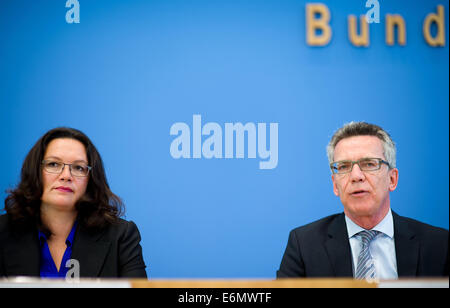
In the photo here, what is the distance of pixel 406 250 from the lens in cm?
164

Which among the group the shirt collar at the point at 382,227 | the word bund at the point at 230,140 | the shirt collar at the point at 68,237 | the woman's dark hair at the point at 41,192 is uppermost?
the word bund at the point at 230,140

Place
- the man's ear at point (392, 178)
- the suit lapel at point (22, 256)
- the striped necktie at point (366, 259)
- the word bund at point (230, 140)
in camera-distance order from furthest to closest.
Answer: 1. the word bund at point (230, 140)
2. the man's ear at point (392, 178)
3. the suit lapel at point (22, 256)
4. the striped necktie at point (366, 259)

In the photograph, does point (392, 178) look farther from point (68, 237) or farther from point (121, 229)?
point (68, 237)

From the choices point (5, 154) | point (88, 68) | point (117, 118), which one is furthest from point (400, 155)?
point (5, 154)

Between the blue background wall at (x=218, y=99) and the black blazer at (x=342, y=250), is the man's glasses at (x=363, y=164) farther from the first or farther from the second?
the blue background wall at (x=218, y=99)

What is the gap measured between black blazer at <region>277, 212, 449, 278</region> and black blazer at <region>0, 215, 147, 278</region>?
2.27 feet

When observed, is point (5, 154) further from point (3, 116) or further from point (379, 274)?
point (379, 274)

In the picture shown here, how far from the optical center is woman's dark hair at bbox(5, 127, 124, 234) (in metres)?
1.86

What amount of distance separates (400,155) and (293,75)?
719 mm

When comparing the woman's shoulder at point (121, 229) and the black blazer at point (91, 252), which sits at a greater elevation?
the woman's shoulder at point (121, 229)

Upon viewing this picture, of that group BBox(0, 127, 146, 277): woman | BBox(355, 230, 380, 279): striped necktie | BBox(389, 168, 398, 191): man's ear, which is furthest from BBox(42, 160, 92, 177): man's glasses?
BBox(389, 168, 398, 191): man's ear

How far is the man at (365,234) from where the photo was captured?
163 centimetres

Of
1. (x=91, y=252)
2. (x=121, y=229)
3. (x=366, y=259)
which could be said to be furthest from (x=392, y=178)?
(x=91, y=252)

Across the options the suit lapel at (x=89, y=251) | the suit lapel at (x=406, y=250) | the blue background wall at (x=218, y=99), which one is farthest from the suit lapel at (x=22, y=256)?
the suit lapel at (x=406, y=250)
